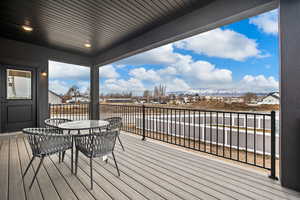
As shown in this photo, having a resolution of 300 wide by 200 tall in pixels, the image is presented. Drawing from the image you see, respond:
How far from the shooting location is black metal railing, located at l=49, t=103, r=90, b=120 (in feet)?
18.2

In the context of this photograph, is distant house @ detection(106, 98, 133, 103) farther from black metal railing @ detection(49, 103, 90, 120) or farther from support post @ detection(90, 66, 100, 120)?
black metal railing @ detection(49, 103, 90, 120)

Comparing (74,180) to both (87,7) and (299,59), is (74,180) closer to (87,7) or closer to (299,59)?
(87,7)

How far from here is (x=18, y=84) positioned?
14.9 feet

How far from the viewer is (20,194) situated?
64.8 inches

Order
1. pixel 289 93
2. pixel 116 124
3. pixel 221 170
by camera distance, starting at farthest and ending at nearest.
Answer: pixel 116 124 → pixel 221 170 → pixel 289 93

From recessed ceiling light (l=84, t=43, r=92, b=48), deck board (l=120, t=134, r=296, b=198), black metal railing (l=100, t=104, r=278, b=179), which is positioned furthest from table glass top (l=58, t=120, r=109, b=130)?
recessed ceiling light (l=84, t=43, r=92, b=48)

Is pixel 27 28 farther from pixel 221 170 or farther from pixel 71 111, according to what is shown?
pixel 221 170

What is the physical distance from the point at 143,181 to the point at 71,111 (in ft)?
17.1

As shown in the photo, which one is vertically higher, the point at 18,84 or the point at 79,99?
the point at 18,84

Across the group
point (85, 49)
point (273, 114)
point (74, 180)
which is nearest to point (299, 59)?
point (273, 114)

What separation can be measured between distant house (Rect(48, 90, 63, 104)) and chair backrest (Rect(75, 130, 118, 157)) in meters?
4.03

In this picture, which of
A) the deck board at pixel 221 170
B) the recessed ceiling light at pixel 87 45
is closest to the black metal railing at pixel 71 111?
the recessed ceiling light at pixel 87 45

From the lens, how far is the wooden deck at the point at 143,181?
64.2 inches

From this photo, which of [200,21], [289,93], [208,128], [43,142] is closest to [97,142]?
[43,142]
